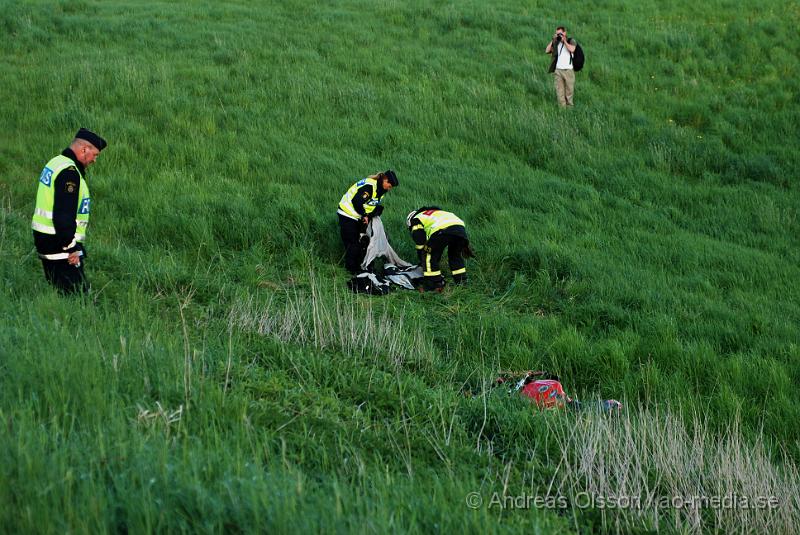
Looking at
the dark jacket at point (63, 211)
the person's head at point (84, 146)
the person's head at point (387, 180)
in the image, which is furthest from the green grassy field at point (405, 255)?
the person's head at point (84, 146)

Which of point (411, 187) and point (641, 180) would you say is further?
point (641, 180)

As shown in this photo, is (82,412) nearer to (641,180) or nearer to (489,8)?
(641,180)

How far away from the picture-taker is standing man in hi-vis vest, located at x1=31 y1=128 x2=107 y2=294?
7.64 meters

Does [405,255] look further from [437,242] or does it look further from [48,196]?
[48,196]

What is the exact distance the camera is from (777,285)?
10984 mm

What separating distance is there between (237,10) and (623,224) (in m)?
14.9

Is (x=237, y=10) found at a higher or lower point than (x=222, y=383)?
higher

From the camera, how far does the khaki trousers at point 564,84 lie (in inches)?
701

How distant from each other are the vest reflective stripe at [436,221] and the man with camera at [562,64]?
7.90 m

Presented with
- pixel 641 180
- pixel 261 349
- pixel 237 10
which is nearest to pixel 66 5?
pixel 237 10

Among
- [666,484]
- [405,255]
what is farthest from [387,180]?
[666,484]

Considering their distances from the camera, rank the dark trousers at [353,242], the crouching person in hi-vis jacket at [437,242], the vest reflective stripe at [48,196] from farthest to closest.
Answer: the dark trousers at [353,242] < the crouching person in hi-vis jacket at [437,242] < the vest reflective stripe at [48,196]

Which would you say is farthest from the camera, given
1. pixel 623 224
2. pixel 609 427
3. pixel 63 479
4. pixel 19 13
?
pixel 19 13

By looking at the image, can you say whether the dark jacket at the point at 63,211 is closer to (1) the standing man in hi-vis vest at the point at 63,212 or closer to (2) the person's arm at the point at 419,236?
(1) the standing man in hi-vis vest at the point at 63,212
